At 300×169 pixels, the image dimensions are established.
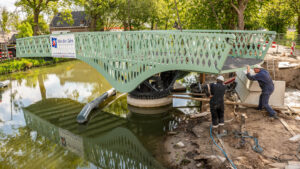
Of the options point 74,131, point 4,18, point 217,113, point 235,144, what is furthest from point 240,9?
point 4,18

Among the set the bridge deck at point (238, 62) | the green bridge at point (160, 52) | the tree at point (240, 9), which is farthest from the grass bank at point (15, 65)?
the bridge deck at point (238, 62)

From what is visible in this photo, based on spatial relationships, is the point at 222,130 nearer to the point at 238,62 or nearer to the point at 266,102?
the point at 266,102

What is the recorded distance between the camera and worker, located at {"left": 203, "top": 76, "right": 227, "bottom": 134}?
834 cm

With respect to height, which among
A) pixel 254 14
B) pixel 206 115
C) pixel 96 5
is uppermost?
pixel 96 5

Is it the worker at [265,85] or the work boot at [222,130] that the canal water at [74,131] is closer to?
the work boot at [222,130]

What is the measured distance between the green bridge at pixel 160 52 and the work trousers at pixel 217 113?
4.17 ft

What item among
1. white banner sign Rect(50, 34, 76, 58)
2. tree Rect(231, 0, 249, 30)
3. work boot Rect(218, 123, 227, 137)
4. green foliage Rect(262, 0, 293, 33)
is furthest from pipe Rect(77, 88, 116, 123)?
green foliage Rect(262, 0, 293, 33)

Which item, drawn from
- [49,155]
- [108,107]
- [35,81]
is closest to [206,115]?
[108,107]

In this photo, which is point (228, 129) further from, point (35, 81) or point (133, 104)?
point (35, 81)

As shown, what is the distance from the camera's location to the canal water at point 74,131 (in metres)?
8.55

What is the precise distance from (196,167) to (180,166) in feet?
1.69

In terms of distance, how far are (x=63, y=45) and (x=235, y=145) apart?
1154 centimetres

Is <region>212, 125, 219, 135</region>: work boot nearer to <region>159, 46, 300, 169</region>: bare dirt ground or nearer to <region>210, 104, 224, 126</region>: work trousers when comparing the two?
<region>210, 104, 224, 126</region>: work trousers

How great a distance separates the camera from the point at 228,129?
29.0 ft
